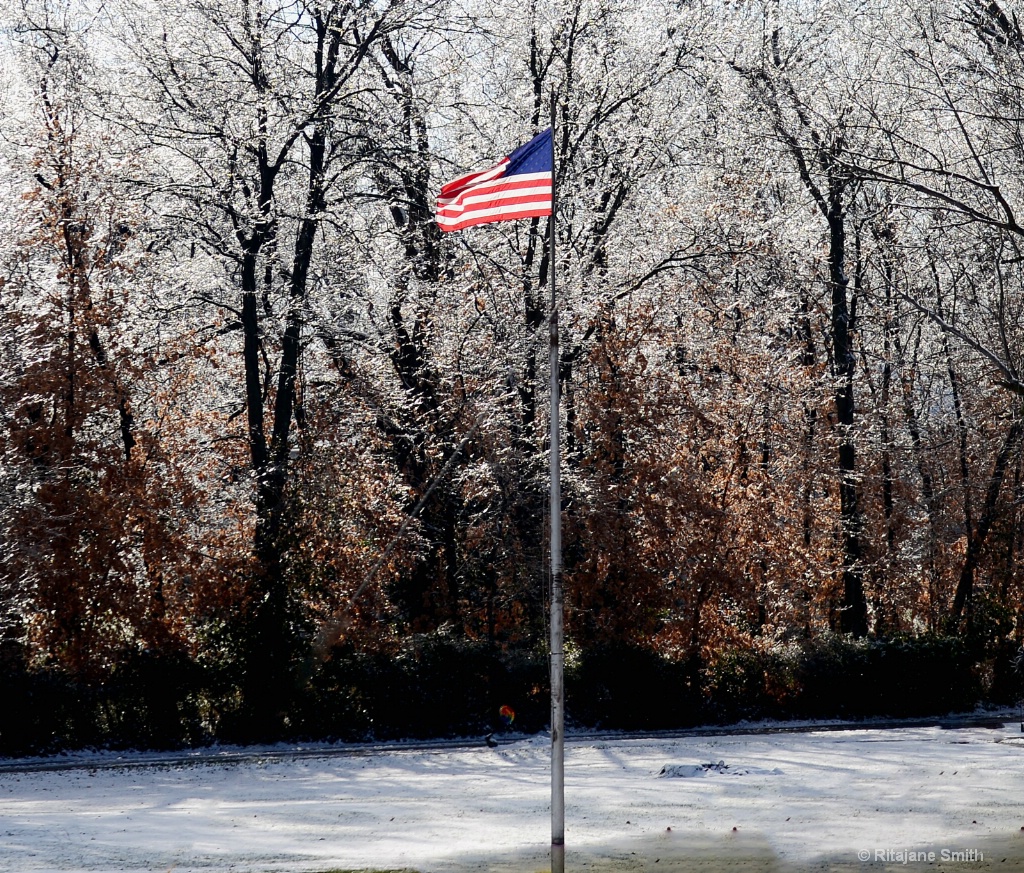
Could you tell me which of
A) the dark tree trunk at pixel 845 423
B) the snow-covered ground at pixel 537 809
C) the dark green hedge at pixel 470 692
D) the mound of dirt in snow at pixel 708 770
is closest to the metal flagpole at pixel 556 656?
the snow-covered ground at pixel 537 809

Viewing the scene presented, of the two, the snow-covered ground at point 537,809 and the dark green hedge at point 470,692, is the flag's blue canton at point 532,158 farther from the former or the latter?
the dark green hedge at point 470,692

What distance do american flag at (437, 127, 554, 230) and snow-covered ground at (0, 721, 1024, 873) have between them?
5.99 m

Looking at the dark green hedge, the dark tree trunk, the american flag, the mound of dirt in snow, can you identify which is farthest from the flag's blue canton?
the dark tree trunk

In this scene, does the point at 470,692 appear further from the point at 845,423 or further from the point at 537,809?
the point at 845,423

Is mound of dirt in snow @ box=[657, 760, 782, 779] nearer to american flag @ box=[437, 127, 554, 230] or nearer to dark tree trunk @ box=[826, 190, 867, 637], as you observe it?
american flag @ box=[437, 127, 554, 230]

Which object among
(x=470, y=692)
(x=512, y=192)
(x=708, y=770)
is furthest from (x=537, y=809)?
(x=470, y=692)

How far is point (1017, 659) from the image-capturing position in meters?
21.5

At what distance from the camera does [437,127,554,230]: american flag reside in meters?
10.5

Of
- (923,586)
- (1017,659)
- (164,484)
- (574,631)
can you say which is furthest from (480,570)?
(923,586)

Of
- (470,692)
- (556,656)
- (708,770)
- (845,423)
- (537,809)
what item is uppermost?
(845,423)

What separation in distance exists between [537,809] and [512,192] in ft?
23.4

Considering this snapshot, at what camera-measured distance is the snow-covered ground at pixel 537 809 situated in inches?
447

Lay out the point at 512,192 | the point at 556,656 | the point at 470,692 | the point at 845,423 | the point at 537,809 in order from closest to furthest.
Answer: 1. the point at 556,656
2. the point at 512,192
3. the point at 537,809
4. the point at 470,692
5. the point at 845,423

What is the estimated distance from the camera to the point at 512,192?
34.9 feet
